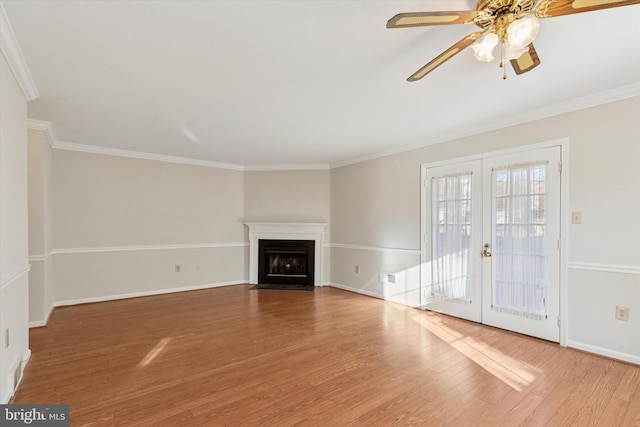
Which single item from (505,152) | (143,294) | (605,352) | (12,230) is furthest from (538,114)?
(143,294)

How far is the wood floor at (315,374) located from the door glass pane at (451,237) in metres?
0.43

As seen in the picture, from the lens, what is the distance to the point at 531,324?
330 centimetres

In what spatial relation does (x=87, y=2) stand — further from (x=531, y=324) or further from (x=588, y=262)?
(x=531, y=324)

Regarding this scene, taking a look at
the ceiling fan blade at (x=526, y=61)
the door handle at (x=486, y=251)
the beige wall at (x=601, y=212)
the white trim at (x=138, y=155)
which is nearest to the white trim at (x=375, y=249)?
the door handle at (x=486, y=251)

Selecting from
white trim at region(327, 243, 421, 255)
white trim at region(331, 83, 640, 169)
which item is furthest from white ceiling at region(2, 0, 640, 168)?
white trim at region(327, 243, 421, 255)

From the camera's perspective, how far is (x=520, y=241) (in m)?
3.38

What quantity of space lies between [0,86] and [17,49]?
0.98 feet

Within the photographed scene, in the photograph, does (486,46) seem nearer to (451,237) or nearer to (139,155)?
(451,237)

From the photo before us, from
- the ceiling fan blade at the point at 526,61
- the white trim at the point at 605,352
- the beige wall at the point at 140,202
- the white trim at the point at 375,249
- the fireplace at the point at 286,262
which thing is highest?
the ceiling fan blade at the point at 526,61

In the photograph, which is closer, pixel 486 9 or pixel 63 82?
pixel 486 9

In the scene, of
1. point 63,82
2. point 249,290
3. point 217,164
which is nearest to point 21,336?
point 63,82

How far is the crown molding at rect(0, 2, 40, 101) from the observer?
5.94ft

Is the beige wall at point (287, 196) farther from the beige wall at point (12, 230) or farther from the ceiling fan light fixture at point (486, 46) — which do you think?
the ceiling fan light fixture at point (486, 46)

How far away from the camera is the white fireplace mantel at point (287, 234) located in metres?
5.94
